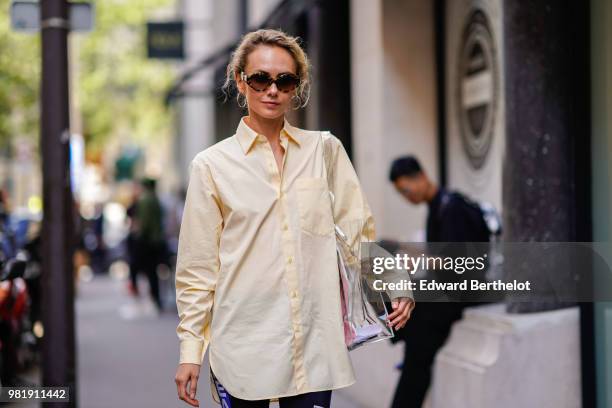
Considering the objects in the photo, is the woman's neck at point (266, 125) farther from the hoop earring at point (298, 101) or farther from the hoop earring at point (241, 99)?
the hoop earring at point (241, 99)

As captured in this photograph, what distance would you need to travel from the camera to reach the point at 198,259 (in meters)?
2.83

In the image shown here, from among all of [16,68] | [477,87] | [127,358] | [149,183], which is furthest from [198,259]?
[16,68]

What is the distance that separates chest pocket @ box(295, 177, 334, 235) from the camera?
2.81 m

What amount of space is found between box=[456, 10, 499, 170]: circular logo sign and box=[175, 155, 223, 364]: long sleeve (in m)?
4.73

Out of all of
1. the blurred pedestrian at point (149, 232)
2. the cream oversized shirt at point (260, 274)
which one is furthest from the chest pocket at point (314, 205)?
the blurred pedestrian at point (149, 232)

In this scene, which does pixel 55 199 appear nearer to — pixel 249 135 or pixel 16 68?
pixel 249 135

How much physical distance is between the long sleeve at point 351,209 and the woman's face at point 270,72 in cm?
21

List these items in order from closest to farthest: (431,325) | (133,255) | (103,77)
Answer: (431,325) → (133,255) → (103,77)

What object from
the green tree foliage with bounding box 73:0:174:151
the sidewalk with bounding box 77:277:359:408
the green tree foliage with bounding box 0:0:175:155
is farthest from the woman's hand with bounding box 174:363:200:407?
the green tree foliage with bounding box 73:0:174:151

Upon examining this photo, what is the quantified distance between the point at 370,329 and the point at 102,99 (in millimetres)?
29559

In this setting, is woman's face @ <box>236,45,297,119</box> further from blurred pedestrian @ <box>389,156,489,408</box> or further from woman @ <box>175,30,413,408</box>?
blurred pedestrian @ <box>389,156,489,408</box>

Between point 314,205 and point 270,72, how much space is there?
1.44 ft

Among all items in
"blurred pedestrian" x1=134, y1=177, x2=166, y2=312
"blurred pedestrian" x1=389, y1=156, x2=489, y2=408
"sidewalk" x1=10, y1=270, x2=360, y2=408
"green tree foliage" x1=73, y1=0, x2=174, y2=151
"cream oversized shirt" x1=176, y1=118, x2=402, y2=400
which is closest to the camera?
"cream oversized shirt" x1=176, y1=118, x2=402, y2=400

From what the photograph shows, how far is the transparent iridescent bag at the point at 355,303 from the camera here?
9.53 ft
